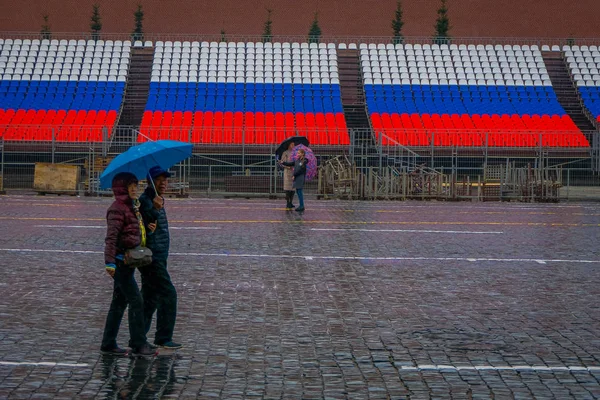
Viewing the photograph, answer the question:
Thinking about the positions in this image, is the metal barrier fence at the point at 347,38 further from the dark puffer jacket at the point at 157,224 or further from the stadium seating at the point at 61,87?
the dark puffer jacket at the point at 157,224

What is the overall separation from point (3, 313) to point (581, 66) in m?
45.6

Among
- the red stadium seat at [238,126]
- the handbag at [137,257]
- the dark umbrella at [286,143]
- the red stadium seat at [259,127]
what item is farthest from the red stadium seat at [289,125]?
the handbag at [137,257]

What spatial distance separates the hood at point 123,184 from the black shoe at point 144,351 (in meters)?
1.13

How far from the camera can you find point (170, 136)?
4038cm

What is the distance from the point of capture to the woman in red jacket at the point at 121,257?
7.79 metres

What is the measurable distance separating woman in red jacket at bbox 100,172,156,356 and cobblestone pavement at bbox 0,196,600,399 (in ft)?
0.78

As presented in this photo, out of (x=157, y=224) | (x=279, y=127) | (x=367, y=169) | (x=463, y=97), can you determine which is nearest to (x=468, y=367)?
(x=157, y=224)

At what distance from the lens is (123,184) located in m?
7.86

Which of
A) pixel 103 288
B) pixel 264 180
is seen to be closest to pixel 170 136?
pixel 264 180

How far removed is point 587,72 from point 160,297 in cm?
4558

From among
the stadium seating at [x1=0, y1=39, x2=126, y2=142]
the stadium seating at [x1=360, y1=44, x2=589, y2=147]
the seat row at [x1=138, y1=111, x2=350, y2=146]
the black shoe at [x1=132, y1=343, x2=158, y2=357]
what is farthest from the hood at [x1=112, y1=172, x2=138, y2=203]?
the stadium seating at [x1=0, y1=39, x2=126, y2=142]

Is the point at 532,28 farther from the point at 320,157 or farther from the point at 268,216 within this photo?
the point at 268,216

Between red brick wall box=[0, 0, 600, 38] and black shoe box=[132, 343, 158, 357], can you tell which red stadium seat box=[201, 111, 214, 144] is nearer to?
red brick wall box=[0, 0, 600, 38]

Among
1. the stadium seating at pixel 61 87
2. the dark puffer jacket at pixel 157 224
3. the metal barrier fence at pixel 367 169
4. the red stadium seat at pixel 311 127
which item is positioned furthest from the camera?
the red stadium seat at pixel 311 127
